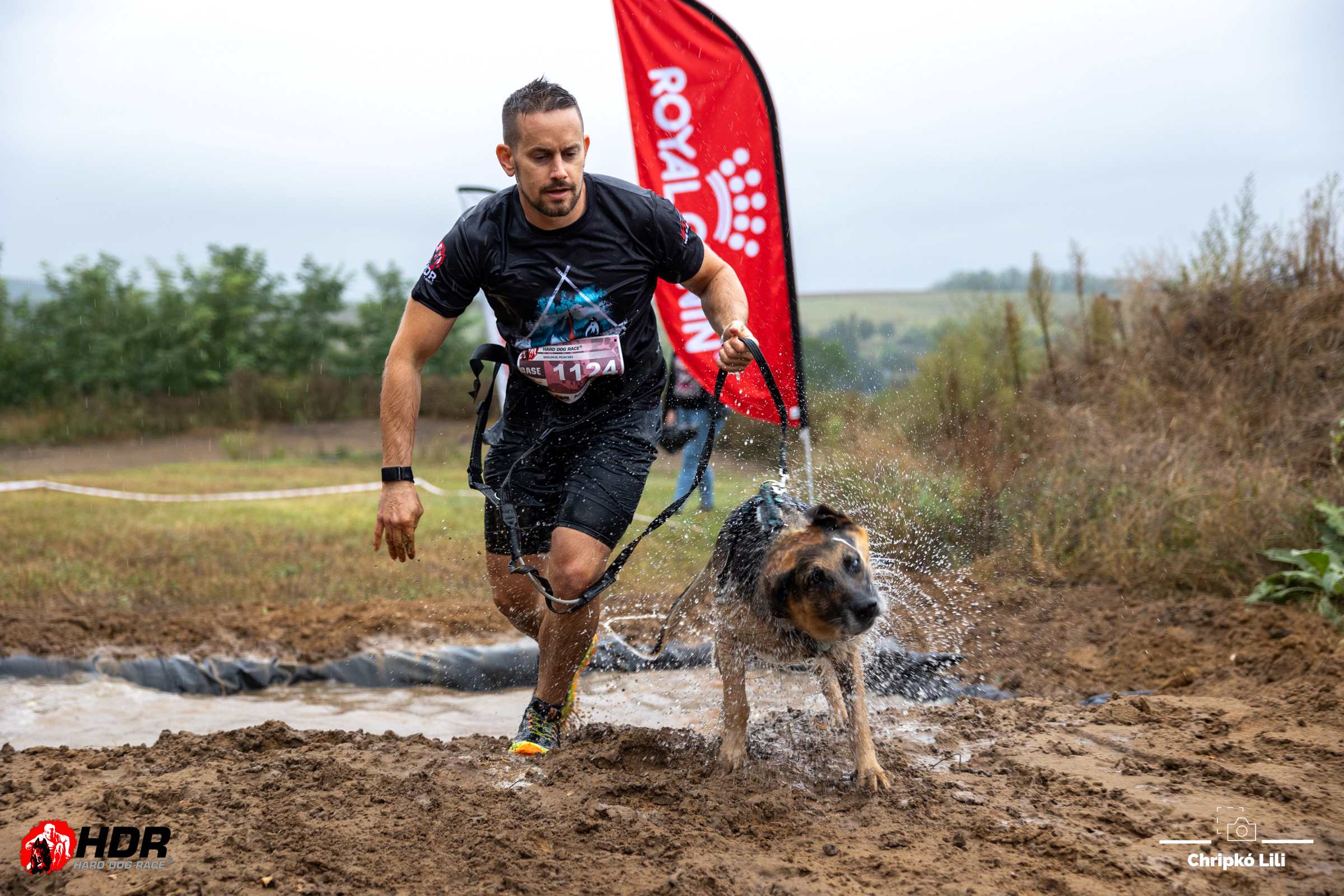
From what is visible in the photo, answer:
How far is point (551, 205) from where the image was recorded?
393 cm

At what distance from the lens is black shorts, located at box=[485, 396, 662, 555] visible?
13.6ft

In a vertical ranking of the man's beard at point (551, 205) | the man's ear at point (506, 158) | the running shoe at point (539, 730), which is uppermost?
the man's ear at point (506, 158)

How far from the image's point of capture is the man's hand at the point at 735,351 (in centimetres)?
392

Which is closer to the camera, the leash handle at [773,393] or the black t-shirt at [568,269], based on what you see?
the leash handle at [773,393]

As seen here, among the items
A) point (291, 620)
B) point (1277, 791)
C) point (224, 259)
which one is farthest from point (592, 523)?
point (224, 259)

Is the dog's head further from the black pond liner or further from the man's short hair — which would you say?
the black pond liner

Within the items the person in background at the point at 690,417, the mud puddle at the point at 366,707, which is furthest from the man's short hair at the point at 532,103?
the person in background at the point at 690,417

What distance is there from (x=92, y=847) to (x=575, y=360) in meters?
2.31

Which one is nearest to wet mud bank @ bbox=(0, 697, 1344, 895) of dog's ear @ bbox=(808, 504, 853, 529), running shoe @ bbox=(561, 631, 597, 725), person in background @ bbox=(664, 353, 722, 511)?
running shoe @ bbox=(561, 631, 597, 725)

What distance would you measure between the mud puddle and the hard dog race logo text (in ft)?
5.48

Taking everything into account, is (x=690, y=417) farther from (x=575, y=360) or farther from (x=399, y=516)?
(x=399, y=516)

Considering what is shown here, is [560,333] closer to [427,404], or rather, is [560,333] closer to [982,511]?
[982,511]

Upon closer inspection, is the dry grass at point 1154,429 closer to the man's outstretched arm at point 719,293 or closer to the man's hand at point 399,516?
the man's outstretched arm at point 719,293

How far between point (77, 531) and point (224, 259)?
1613 cm
